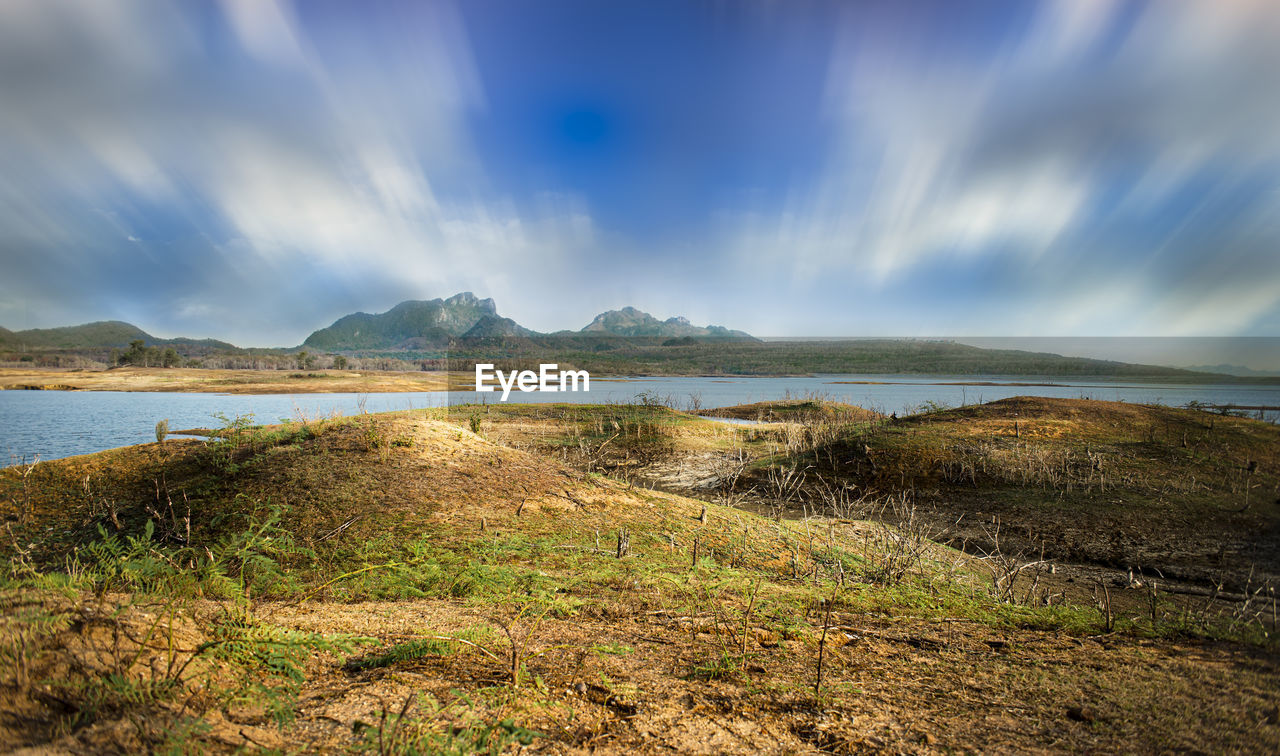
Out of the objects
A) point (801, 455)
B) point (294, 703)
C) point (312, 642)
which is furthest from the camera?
point (801, 455)

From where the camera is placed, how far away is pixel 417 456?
287 inches

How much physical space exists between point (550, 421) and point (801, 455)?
1103 centimetres

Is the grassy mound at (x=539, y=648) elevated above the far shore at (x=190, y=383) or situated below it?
above

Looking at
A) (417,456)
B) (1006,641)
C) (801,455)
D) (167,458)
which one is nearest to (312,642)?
(1006,641)

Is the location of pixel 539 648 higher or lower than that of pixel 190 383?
higher

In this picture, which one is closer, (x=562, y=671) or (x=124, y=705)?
(x=124, y=705)

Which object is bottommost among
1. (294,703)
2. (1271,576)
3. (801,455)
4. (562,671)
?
(801,455)

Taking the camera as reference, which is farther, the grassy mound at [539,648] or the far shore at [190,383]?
the far shore at [190,383]

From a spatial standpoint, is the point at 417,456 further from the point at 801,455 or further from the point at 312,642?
the point at 801,455

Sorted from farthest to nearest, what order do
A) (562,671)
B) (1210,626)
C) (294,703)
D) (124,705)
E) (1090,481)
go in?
(1090,481) < (1210,626) < (562,671) < (294,703) < (124,705)

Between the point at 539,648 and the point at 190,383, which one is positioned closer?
the point at 539,648

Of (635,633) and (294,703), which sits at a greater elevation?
(294,703)

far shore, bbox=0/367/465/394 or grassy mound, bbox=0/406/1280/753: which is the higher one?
grassy mound, bbox=0/406/1280/753

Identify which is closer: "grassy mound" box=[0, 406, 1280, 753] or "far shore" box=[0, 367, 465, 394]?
"grassy mound" box=[0, 406, 1280, 753]
